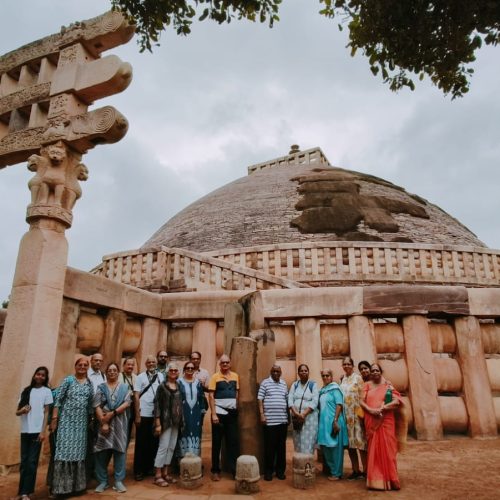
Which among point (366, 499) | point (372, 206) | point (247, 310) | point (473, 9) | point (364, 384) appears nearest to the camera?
point (473, 9)

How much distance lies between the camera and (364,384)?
15.3 feet

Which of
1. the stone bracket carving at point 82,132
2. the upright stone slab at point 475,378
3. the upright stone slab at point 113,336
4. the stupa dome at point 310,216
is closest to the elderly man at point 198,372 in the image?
the upright stone slab at point 113,336

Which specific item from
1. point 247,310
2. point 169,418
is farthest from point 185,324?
point 169,418

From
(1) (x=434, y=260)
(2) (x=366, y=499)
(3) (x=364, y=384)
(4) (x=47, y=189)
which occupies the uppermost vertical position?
(1) (x=434, y=260)

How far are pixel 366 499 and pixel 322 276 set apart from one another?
8.62 meters

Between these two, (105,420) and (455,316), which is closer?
(105,420)

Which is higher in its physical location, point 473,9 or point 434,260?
point 434,260

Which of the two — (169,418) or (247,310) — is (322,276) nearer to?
(247,310)

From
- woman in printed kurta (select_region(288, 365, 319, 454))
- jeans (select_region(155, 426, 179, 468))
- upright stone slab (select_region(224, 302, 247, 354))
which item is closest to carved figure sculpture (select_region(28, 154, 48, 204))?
upright stone slab (select_region(224, 302, 247, 354))

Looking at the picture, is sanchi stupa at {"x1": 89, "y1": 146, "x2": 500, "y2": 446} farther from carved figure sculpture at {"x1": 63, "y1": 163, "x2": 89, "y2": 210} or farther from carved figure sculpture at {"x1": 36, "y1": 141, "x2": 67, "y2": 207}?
carved figure sculpture at {"x1": 36, "y1": 141, "x2": 67, "y2": 207}

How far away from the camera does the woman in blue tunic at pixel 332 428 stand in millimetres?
4500

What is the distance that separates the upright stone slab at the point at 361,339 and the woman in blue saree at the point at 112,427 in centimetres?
303

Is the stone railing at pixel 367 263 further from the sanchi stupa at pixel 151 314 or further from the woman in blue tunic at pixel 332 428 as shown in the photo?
the woman in blue tunic at pixel 332 428

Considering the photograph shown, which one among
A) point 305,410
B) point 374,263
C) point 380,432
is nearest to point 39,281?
point 305,410
